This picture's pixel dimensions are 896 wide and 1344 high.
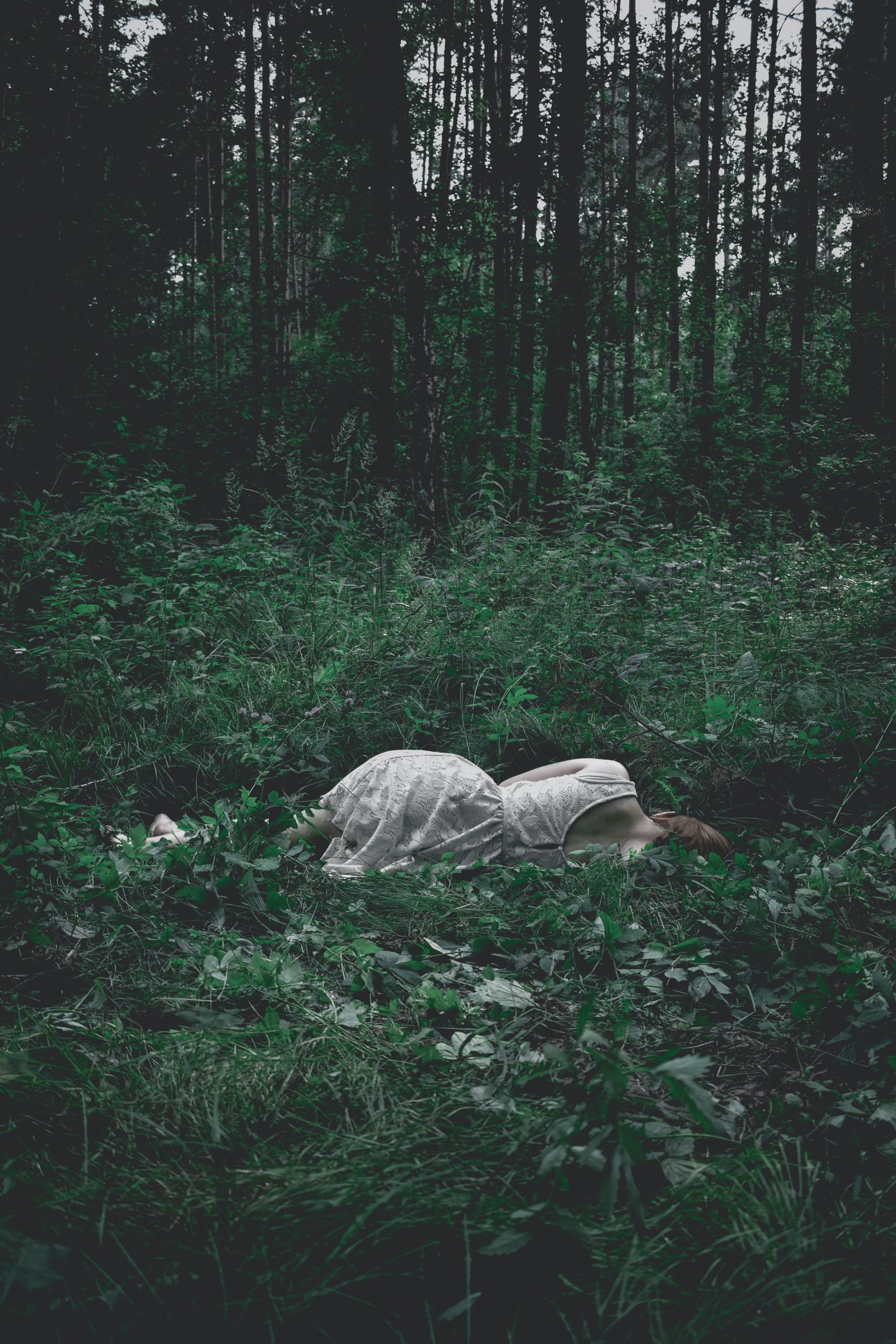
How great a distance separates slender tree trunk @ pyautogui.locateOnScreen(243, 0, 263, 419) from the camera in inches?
416

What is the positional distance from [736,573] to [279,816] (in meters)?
4.32

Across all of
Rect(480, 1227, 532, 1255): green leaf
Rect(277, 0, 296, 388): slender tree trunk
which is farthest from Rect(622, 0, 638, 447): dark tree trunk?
Rect(480, 1227, 532, 1255): green leaf

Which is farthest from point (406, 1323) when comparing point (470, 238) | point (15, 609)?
point (470, 238)

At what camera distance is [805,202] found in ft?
32.4

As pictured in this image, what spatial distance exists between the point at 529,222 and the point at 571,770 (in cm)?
955

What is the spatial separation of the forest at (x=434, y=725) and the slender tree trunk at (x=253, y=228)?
0.09 meters

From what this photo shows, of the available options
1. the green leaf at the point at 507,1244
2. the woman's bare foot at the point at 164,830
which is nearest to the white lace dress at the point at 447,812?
the woman's bare foot at the point at 164,830

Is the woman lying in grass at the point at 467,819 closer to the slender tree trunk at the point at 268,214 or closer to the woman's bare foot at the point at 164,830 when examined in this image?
the woman's bare foot at the point at 164,830

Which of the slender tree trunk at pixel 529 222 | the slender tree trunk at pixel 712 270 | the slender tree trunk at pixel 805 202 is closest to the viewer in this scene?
the slender tree trunk at pixel 805 202

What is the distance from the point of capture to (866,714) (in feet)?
12.2

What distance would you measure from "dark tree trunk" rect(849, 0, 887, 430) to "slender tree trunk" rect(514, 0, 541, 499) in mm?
3778

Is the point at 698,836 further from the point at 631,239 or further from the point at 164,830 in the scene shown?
the point at 631,239

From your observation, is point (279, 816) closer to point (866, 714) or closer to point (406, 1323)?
point (406, 1323)

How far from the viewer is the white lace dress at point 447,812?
10.5ft
